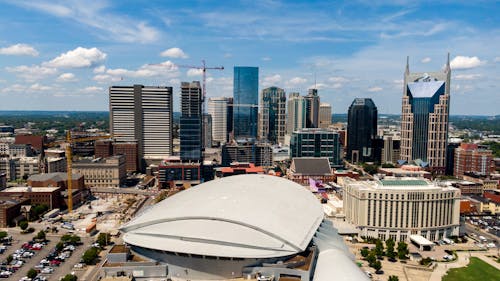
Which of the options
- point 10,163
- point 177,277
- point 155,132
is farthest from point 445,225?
point 10,163

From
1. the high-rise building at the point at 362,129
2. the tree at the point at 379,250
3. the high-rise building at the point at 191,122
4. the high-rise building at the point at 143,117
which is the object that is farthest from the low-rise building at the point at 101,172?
the high-rise building at the point at 362,129

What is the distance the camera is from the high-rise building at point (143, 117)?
477 feet

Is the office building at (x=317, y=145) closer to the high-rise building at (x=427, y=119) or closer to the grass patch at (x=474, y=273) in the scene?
the high-rise building at (x=427, y=119)

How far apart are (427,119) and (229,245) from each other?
11664 cm

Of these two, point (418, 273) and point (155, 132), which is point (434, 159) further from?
point (155, 132)

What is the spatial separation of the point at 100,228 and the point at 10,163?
6405 centimetres

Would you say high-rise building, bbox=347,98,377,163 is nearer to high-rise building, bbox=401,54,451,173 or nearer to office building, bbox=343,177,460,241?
high-rise building, bbox=401,54,451,173

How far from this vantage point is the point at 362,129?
6545 inches

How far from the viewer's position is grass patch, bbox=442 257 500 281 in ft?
182

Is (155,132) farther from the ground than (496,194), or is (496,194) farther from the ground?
(155,132)

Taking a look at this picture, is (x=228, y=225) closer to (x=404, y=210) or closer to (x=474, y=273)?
(x=474, y=273)

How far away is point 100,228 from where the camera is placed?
252 feet

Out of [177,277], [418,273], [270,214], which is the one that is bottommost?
[418,273]

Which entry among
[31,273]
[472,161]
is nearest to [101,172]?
[31,273]
